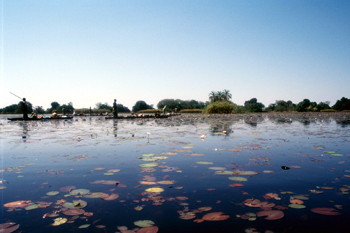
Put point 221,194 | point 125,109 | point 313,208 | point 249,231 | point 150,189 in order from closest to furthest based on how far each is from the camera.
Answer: point 249,231 < point 313,208 < point 221,194 < point 150,189 < point 125,109

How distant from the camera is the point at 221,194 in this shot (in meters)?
3.04

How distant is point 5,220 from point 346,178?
4795mm

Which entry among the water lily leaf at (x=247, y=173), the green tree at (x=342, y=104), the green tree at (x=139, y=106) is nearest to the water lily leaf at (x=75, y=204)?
the water lily leaf at (x=247, y=173)

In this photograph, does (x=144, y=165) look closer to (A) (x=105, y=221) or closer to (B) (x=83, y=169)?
(B) (x=83, y=169)

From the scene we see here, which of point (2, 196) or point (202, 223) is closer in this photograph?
point (202, 223)

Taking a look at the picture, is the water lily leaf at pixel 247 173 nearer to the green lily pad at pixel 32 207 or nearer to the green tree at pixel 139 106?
the green lily pad at pixel 32 207

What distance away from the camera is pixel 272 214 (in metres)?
2.43

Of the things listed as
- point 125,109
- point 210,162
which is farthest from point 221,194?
point 125,109

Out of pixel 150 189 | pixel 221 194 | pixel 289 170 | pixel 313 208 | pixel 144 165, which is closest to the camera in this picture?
pixel 313 208

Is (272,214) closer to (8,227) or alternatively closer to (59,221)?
(59,221)

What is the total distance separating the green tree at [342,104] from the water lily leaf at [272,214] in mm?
99992

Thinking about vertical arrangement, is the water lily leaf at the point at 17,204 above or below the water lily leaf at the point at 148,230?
above

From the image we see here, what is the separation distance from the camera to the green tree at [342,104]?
81450mm

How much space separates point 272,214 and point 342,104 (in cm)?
10206
